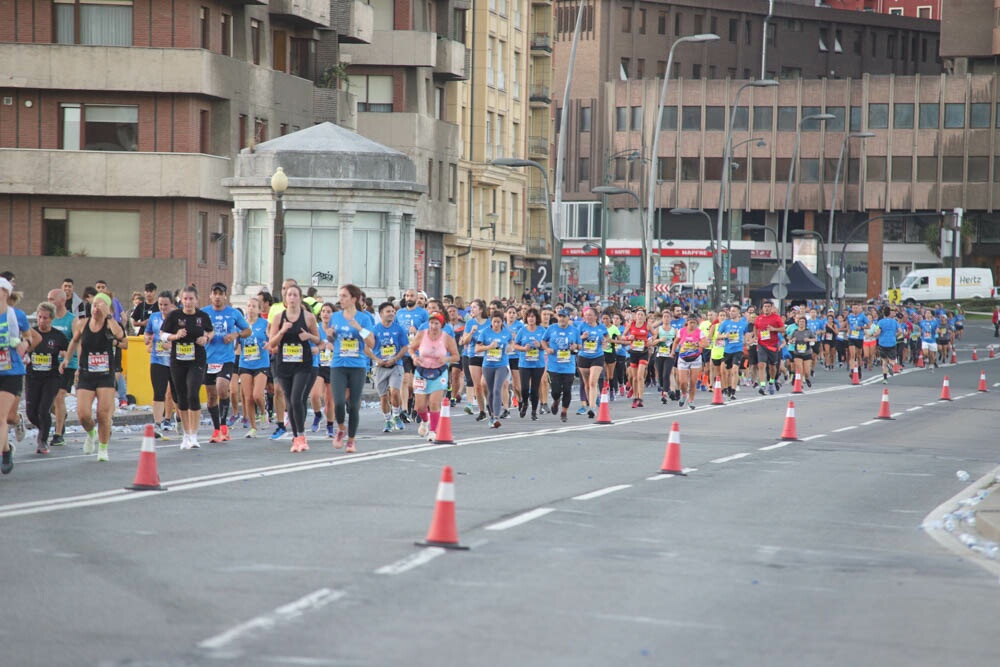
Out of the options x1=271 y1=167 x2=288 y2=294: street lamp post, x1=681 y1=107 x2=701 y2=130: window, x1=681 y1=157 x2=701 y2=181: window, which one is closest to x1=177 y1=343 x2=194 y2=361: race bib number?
x1=271 y1=167 x2=288 y2=294: street lamp post

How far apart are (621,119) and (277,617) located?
106m

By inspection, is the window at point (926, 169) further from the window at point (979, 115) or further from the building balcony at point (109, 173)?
the building balcony at point (109, 173)

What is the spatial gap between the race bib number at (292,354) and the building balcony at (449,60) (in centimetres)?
4716

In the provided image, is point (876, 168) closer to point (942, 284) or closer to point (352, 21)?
point (942, 284)

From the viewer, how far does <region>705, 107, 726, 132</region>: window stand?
111m

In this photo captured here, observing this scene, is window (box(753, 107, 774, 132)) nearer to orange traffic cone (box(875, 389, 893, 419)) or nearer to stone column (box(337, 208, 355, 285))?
stone column (box(337, 208, 355, 285))

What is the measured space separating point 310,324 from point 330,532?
728cm

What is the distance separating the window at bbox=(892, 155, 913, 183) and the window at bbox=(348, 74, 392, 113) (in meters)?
51.0

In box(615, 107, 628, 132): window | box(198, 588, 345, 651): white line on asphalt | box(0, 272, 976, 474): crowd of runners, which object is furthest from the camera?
box(615, 107, 628, 132): window

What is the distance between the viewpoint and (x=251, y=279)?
36.7 meters

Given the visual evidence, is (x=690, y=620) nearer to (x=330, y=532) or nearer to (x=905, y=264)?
(x=330, y=532)

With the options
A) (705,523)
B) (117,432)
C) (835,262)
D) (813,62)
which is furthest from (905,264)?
(705,523)

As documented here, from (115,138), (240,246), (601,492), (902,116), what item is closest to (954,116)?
(902,116)

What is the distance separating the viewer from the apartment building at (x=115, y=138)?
48312 millimetres
